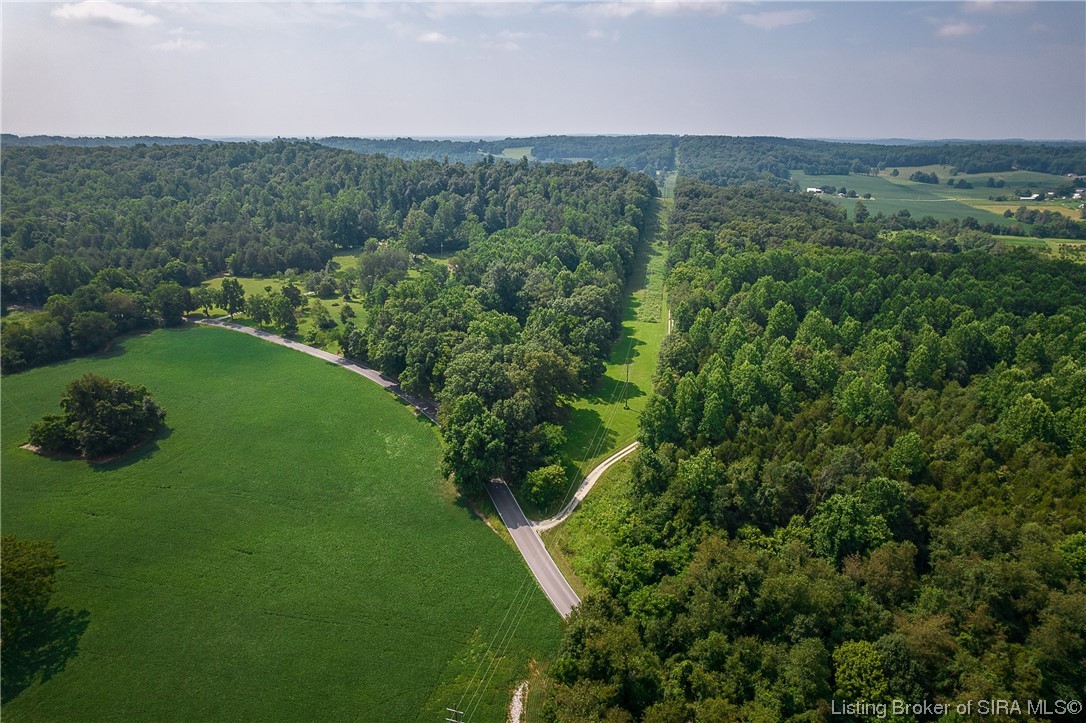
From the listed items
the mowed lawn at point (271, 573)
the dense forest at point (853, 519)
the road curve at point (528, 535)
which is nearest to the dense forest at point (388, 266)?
the road curve at point (528, 535)

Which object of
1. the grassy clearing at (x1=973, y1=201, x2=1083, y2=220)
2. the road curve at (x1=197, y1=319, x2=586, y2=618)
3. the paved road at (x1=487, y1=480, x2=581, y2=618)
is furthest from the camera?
the grassy clearing at (x1=973, y1=201, x2=1083, y2=220)

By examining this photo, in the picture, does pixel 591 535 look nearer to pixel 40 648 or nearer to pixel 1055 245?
pixel 40 648

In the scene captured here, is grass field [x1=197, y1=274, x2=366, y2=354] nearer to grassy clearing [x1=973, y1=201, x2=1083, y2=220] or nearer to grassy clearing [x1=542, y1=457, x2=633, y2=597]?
grassy clearing [x1=542, y1=457, x2=633, y2=597]

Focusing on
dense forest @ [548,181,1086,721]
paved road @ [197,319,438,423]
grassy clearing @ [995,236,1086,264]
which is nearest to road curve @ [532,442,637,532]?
dense forest @ [548,181,1086,721]

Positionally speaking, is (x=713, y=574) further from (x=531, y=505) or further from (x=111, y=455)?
(x=111, y=455)

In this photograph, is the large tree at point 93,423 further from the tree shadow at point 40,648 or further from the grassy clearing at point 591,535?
the grassy clearing at point 591,535

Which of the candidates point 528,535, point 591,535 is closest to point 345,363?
point 528,535
